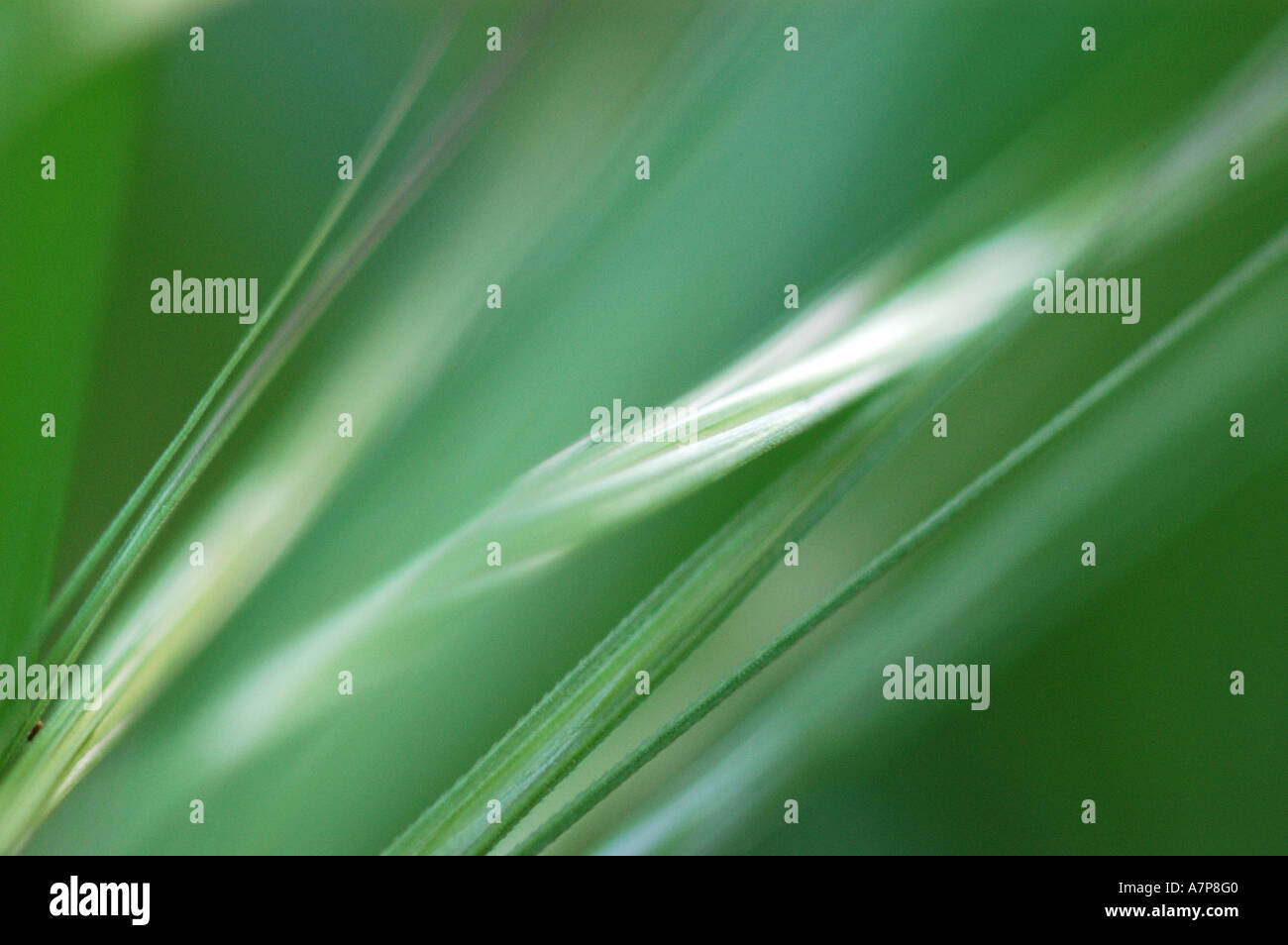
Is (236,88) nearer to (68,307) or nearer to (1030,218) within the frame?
(68,307)

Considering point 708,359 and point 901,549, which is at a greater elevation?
point 708,359

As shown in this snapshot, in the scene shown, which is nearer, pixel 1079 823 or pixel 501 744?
pixel 501 744

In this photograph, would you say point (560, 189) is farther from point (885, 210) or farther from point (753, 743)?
point (753, 743)

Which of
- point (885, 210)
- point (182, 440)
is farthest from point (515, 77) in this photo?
point (182, 440)

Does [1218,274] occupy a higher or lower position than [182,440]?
higher

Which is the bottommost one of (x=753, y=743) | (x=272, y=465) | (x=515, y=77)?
(x=753, y=743)
